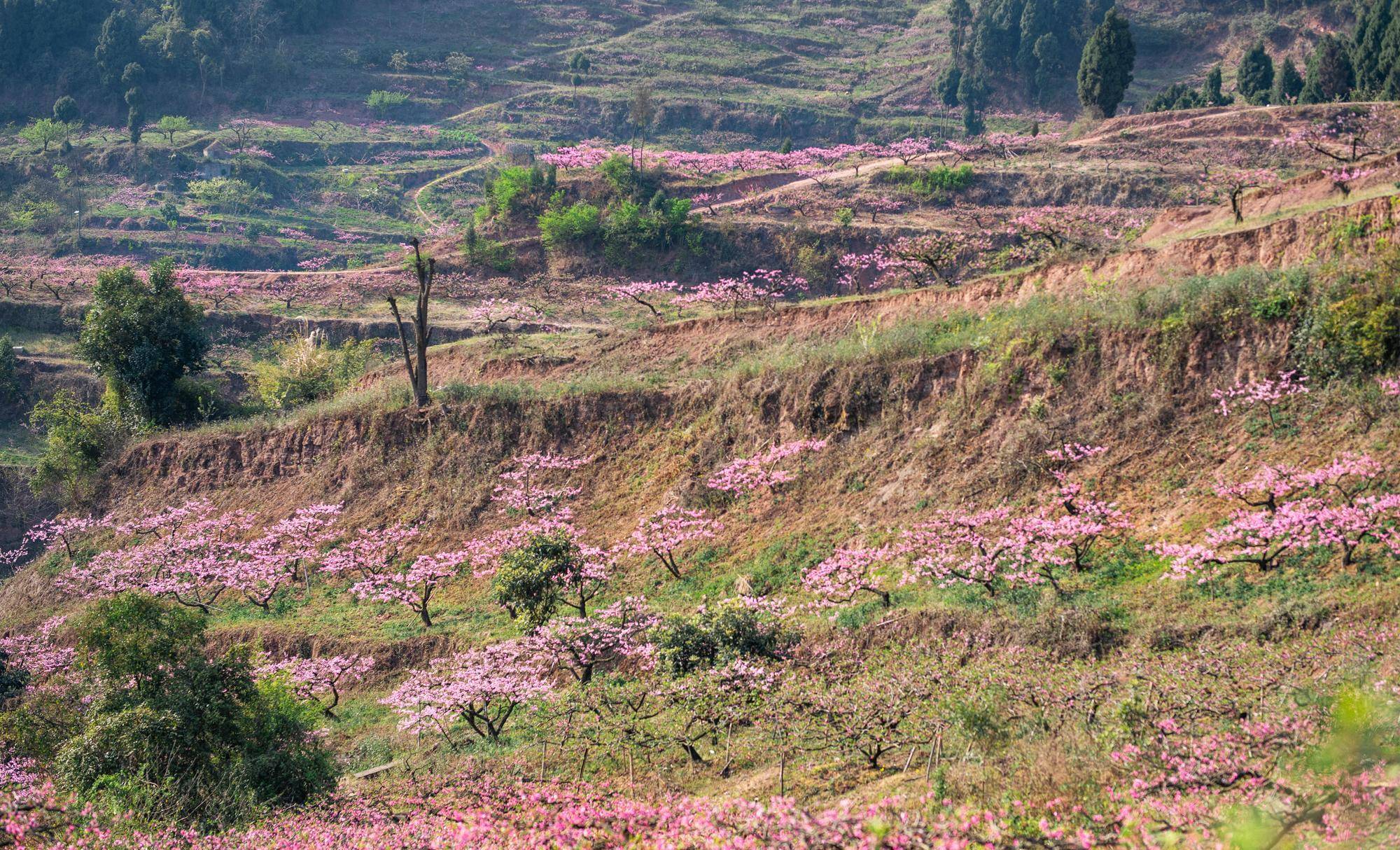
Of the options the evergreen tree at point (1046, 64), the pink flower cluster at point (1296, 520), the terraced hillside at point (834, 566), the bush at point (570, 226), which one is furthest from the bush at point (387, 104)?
the pink flower cluster at point (1296, 520)

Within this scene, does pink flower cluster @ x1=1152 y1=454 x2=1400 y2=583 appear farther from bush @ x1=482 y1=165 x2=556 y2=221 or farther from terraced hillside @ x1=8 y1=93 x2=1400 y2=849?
bush @ x1=482 y1=165 x2=556 y2=221

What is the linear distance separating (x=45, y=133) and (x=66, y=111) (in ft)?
23.2

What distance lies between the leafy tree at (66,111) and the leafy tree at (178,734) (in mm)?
77800

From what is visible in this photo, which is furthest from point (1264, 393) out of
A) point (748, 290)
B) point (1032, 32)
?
point (1032, 32)

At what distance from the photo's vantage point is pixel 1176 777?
29.1ft

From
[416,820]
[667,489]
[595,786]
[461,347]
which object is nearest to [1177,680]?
[595,786]

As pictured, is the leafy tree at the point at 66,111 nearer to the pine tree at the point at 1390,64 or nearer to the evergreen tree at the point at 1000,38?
the evergreen tree at the point at 1000,38

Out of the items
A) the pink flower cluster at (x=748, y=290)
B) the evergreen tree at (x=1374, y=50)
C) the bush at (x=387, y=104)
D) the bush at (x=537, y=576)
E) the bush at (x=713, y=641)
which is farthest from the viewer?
the bush at (x=387, y=104)

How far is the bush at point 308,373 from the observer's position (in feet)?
118

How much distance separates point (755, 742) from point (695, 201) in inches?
1629

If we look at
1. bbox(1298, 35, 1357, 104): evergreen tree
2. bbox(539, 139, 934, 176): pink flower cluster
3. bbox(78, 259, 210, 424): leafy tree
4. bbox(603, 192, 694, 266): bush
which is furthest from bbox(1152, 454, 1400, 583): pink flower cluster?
bbox(1298, 35, 1357, 104): evergreen tree

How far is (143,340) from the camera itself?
34844 mm

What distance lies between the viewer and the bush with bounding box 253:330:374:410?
35.8 metres

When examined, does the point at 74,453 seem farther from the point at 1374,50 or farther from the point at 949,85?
the point at 949,85
